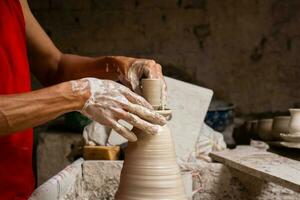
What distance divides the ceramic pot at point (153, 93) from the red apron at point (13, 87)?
542 mm

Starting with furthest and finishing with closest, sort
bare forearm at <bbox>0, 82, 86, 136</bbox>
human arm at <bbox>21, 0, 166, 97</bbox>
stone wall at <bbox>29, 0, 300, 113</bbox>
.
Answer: stone wall at <bbox>29, 0, 300, 113</bbox> < human arm at <bbox>21, 0, 166, 97</bbox> < bare forearm at <bbox>0, 82, 86, 136</bbox>

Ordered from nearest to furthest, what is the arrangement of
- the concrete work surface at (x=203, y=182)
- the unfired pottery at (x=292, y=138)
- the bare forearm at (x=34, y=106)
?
the bare forearm at (x=34, y=106) < the concrete work surface at (x=203, y=182) < the unfired pottery at (x=292, y=138)

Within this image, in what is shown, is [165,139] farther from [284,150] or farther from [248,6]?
[248,6]

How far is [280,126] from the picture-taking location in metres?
2.62

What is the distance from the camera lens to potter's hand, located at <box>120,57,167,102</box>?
158 centimetres

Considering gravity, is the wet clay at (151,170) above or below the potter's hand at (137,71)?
below

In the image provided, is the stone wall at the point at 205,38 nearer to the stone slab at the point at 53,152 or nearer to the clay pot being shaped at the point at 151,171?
the stone slab at the point at 53,152

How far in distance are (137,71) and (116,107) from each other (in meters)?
0.36

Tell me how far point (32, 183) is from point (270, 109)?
2.53 m

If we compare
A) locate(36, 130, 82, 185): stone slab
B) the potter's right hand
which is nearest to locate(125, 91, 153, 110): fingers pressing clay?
the potter's right hand

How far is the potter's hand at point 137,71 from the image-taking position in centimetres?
158

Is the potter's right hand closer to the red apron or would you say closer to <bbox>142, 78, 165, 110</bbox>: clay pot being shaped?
<bbox>142, 78, 165, 110</bbox>: clay pot being shaped

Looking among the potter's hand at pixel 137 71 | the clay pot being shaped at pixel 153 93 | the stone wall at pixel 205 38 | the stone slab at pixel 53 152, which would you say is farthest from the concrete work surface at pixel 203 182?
the stone wall at pixel 205 38

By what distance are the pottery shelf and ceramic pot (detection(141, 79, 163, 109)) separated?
1.72ft
